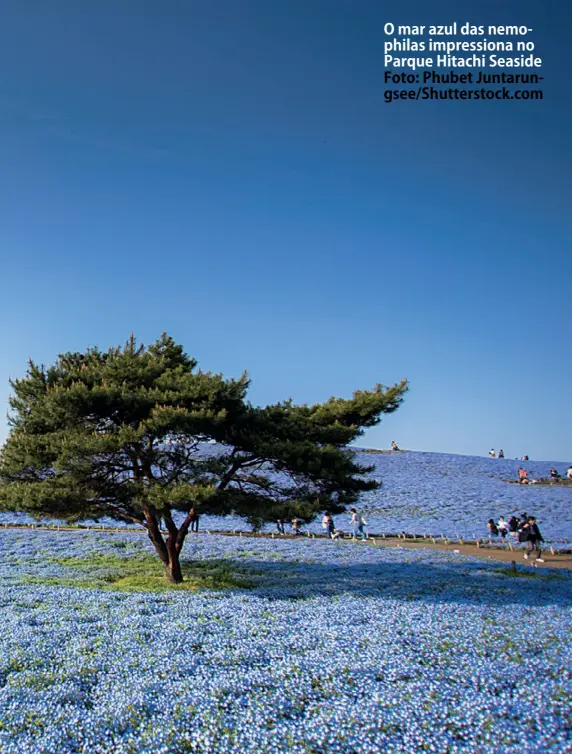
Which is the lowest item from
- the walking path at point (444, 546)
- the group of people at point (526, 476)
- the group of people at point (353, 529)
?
the walking path at point (444, 546)

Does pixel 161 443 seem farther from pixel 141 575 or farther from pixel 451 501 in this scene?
pixel 451 501

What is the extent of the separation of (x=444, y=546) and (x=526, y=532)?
6167 mm

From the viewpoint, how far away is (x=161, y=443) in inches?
583

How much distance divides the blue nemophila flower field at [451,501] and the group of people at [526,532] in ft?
4.75

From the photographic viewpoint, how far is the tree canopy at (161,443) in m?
13.5

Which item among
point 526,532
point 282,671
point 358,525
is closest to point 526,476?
point 358,525

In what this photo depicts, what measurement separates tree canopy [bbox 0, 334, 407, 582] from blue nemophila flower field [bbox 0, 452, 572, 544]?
16.6m

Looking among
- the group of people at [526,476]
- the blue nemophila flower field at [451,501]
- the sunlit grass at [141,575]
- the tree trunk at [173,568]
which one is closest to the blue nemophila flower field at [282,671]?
the sunlit grass at [141,575]

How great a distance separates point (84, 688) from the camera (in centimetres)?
707

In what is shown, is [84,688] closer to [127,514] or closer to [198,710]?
A: [198,710]

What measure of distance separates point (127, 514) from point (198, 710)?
9980mm

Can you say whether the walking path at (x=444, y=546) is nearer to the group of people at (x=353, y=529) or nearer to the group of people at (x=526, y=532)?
the group of people at (x=526, y=532)

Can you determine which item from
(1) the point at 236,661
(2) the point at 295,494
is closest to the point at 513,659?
(1) the point at 236,661

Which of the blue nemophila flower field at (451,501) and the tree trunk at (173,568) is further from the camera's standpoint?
the blue nemophila flower field at (451,501)
